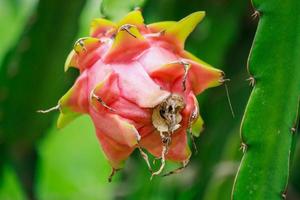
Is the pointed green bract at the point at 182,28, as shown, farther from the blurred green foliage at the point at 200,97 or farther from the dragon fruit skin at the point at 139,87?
the blurred green foliage at the point at 200,97

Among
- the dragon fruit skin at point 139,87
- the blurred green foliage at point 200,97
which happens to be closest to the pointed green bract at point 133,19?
the dragon fruit skin at point 139,87

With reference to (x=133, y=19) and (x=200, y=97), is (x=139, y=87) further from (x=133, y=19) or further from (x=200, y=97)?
(x=200, y=97)

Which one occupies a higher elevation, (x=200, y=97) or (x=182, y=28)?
(x=182, y=28)

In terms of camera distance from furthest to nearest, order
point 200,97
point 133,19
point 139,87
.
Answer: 1. point 200,97
2. point 133,19
3. point 139,87

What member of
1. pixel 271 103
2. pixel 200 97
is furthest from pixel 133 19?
pixel 200 97

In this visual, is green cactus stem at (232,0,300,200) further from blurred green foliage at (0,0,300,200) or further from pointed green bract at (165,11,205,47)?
blurred green foliage at (0,0,300,200)

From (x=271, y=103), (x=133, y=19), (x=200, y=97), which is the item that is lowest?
(x=200, y=97)

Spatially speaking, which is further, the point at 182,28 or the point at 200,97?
the point at 200,97

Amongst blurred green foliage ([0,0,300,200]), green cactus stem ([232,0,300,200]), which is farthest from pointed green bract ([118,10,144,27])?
blurred green foliage ([0,0,300,200])
